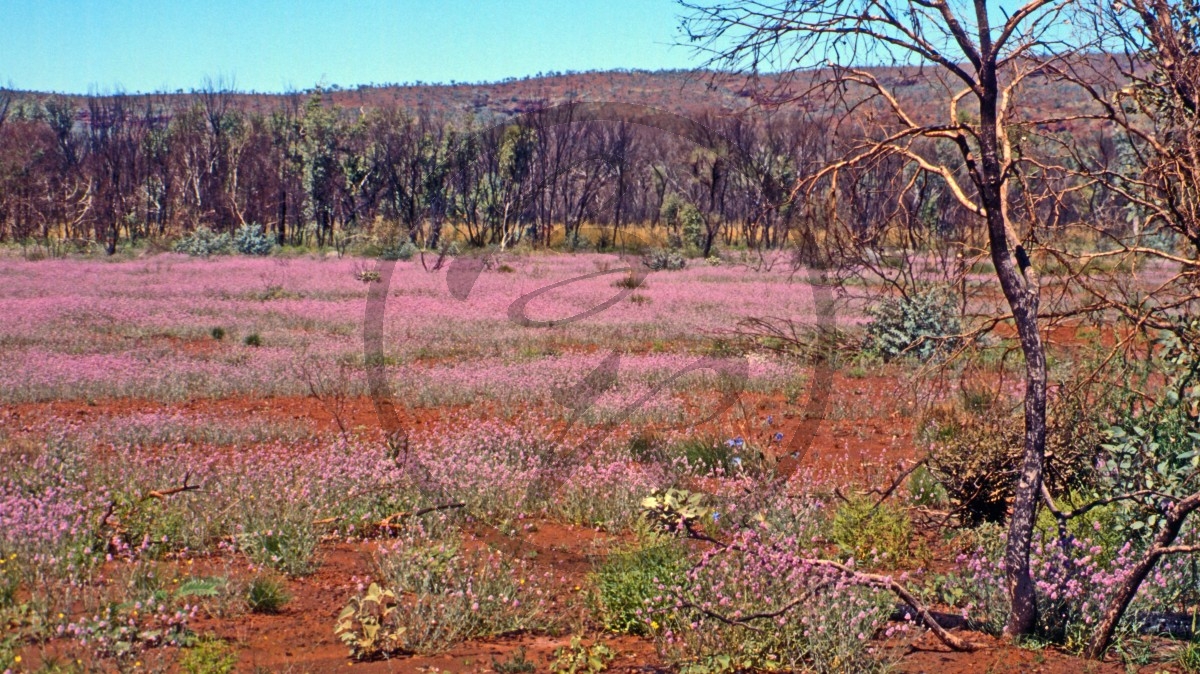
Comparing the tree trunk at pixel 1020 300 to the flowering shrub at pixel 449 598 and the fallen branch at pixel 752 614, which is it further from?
the flowering shrub at pixel 449 598

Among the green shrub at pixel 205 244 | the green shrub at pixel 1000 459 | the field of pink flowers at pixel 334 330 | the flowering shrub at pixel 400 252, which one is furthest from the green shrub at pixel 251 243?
the green shrub at pixel 1000 459

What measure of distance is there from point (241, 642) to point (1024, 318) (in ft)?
12.0

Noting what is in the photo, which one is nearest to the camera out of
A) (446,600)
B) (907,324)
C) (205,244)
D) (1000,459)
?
(446,600)

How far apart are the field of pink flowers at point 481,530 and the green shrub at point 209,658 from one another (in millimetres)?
19

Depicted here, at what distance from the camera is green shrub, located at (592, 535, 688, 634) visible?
4980mm

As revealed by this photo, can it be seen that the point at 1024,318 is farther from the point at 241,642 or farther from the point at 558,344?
the point at 558,344

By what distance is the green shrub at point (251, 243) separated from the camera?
42125mm

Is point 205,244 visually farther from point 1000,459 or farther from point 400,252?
point 1000,459

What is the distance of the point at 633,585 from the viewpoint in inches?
197

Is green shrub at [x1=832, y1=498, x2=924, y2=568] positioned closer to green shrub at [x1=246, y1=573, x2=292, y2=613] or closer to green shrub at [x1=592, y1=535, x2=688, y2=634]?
green shrub at [x1=592, y1=535, x2=688, y2=634]

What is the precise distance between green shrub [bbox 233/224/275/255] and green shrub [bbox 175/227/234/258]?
36 cm

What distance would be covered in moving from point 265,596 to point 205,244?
39265 mm

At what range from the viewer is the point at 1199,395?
482cm

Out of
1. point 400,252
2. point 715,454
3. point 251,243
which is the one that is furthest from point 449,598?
point 251,243
